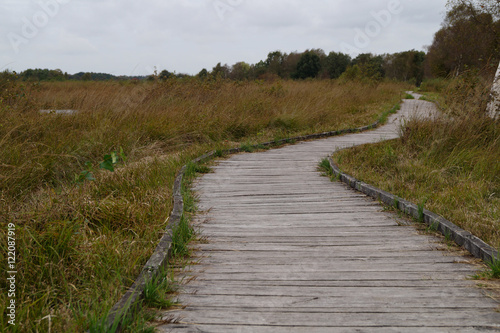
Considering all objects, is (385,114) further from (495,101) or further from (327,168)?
(327,168)

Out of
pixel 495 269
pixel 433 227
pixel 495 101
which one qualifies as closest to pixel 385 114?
pixel 495 101

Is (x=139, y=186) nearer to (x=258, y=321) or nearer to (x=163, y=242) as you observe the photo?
(x=163, y=242)

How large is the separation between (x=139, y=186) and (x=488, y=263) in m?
3.72

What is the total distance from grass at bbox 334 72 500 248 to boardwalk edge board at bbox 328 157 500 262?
133mm

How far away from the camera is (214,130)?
931 centimetres

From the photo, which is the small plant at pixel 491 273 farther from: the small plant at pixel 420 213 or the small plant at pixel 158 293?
the small plant at pixel 158 293

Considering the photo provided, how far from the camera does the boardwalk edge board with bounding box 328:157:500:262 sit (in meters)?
3.18

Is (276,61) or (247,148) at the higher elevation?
(276,61)

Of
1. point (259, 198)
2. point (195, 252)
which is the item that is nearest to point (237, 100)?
point (259, 198)

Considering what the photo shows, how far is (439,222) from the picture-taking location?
380cm

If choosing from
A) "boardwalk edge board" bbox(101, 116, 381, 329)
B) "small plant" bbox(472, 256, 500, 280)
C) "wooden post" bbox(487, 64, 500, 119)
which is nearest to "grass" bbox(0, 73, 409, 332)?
"boardwalk edge board" bbox(101, 116, 381, 329)

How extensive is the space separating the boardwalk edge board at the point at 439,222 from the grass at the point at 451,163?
0.13 meters

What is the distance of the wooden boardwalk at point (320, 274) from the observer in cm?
238

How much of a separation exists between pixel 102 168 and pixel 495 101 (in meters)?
7.00
